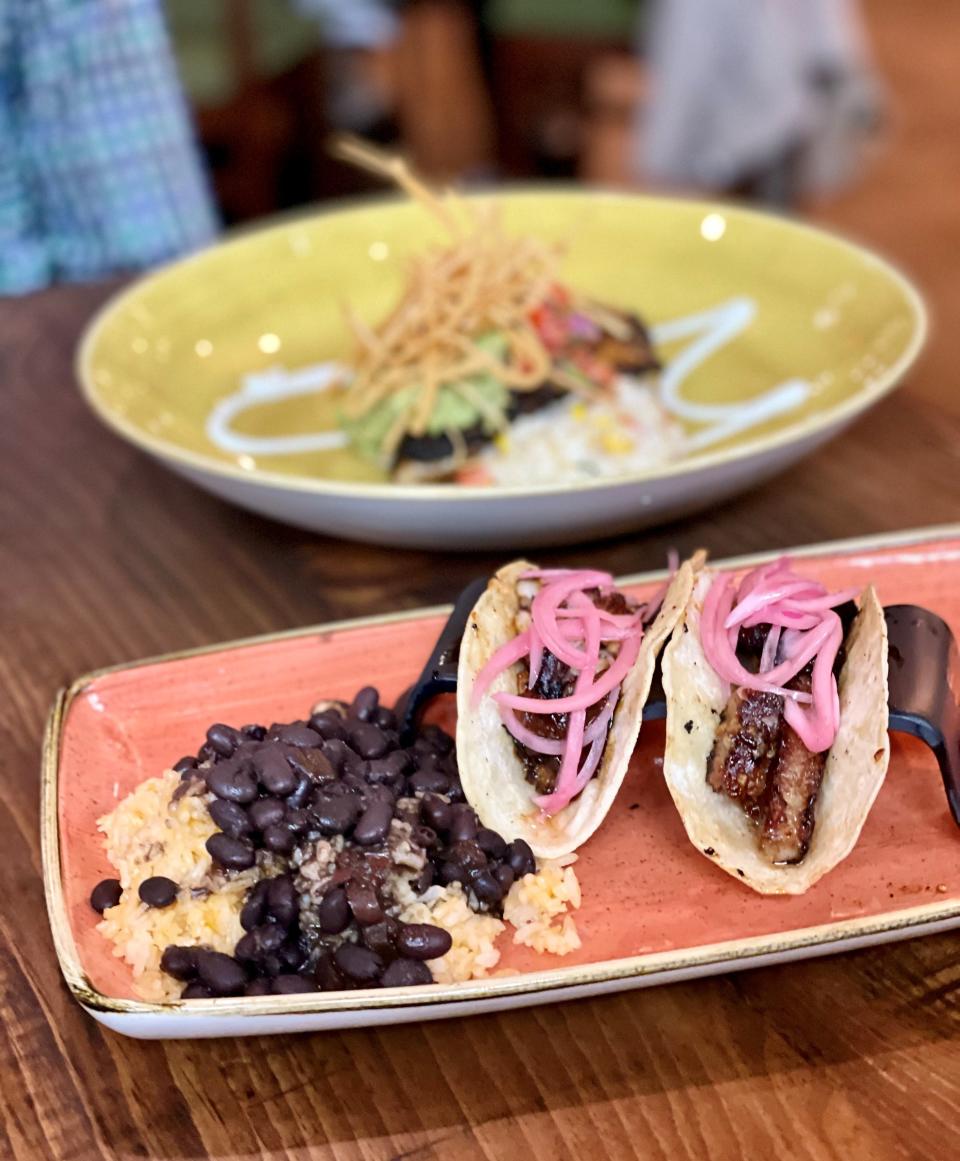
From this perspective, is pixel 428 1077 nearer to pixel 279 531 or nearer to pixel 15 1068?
pixel 15 1068

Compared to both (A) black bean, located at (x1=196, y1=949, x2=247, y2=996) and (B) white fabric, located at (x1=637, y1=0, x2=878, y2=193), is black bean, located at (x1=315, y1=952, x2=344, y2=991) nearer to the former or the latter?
(A) black bean, located at (x1=196, y1=949, x2=247, y2=996)

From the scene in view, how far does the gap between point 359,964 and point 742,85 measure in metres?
5.23

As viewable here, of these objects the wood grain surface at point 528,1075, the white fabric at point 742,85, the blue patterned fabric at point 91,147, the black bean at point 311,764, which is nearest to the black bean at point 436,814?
the black bean at point 311,764

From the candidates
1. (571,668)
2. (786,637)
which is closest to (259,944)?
(571,668)

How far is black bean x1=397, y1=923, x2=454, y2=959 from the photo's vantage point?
4.14ft

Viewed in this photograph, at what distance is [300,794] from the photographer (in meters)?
1.37

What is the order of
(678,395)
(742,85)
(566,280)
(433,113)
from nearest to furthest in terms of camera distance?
(678,395)
(566,280)
(742,85)
(433,113)

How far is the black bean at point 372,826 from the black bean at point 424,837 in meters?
0.04

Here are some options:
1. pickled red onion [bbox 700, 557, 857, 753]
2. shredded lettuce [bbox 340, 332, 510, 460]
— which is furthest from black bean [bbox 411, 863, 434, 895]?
shredded lettuce [bbox 340, 332, 510, 460]

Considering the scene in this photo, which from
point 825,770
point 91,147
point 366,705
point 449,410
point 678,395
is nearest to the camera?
point 825,770

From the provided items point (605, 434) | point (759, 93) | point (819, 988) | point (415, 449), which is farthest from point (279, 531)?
point (759, 93)

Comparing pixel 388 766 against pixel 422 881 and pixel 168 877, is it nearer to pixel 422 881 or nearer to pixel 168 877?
pixel 422 881

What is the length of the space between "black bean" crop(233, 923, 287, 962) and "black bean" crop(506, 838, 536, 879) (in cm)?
27

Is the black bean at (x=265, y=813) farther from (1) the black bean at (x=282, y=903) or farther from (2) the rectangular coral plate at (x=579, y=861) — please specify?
(2) the rectangular coral plate at (x=579, y=861)
